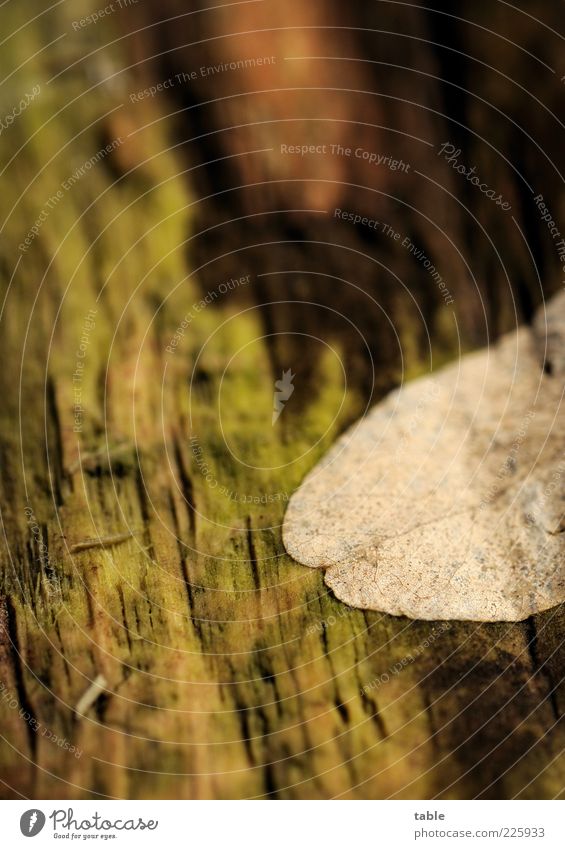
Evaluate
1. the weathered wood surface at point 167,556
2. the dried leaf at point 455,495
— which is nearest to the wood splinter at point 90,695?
the weathered wood surface at point 167,556

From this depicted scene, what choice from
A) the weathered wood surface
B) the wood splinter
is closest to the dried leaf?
the weathered wood surface

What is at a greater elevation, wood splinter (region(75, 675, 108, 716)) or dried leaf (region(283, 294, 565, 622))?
dried leaf (region(283, 294, 565, 622))

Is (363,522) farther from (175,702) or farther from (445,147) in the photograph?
(445,147)

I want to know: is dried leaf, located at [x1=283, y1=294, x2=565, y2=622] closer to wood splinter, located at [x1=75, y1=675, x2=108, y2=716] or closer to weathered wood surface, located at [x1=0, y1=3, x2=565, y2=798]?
weathered wood surface, located at [x1=0, y1=3, x2=565, y2=798]

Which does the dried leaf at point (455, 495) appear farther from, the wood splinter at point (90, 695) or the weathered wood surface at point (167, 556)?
the wood splinter at point (90, 695)

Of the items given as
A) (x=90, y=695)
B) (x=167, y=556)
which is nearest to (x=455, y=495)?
(x=167, y=556)

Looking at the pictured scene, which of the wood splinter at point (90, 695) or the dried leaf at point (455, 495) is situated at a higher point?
the dried leaf at point (455, 495)

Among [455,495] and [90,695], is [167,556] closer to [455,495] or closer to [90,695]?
[90,695]
